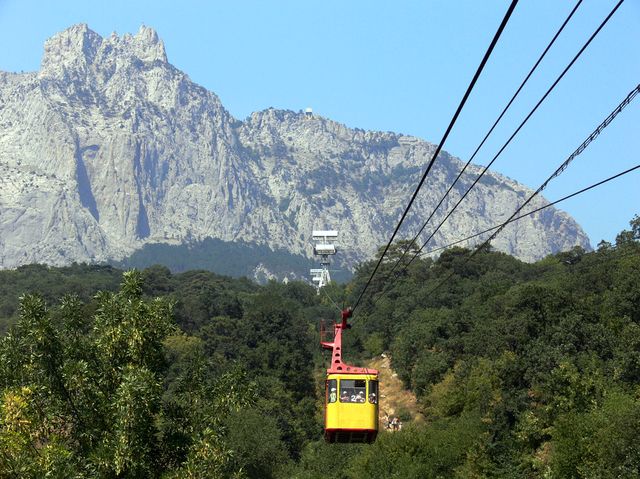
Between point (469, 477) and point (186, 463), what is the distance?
49258mm

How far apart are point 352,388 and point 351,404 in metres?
0.69

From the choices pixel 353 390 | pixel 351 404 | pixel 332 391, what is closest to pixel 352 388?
pixel 353 390

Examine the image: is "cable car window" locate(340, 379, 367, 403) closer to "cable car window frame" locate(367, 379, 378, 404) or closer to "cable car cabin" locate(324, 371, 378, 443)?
"cable car cabin" locate(324, 371, 378, 443)

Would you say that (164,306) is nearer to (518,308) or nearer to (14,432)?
(14,432)

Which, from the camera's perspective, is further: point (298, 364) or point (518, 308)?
point (298, 364)

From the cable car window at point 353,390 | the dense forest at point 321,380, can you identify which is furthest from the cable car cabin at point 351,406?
the dense forest at point 321,380

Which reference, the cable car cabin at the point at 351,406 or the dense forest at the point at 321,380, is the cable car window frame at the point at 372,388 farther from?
the dense forest at the point at 321,380

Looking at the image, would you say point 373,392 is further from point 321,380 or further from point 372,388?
point 321,380

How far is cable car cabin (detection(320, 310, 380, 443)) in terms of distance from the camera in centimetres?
4412

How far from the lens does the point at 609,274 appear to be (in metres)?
119

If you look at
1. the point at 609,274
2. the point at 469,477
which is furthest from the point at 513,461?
the point at 609,274

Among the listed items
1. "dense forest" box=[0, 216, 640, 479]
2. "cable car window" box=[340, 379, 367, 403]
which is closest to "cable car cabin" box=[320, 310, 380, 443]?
"cable car window" box=[340, 379, 367, 403]

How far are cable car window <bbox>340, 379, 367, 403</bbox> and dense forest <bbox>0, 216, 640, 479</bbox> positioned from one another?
3633 millimetres

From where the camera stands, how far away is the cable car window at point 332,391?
44.4 meters
